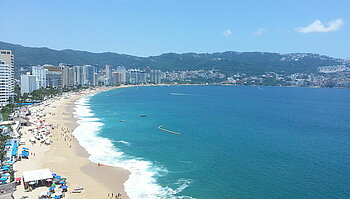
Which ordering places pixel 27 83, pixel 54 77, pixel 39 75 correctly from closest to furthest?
pixel 27 83 → pixel 39 75 → pixel 54 77

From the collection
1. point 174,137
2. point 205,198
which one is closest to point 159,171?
point 205,198

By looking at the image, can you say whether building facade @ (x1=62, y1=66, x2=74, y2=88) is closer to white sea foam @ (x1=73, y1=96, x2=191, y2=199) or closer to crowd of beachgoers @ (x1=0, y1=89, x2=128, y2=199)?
white sea foam @ (x1=73, y1=96, x2=191, y2=199)

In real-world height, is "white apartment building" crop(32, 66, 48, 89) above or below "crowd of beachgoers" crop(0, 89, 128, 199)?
above

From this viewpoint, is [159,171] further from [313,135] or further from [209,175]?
[313,135]

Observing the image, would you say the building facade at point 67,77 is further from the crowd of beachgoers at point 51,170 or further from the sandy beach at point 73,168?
the sandy beach at point 73,168

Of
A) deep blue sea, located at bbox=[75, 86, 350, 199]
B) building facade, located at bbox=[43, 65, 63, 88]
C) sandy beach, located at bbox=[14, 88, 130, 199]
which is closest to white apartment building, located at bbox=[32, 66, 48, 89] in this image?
building facade, located at bbox=[43, 65, 63, 88]

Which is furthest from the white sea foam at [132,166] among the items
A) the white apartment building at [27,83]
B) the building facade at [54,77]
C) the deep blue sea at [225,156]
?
the building facade at [54,77]

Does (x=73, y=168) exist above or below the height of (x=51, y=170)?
below

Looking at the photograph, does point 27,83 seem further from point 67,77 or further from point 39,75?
point 67,77

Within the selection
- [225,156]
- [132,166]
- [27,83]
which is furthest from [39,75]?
[225,156]
